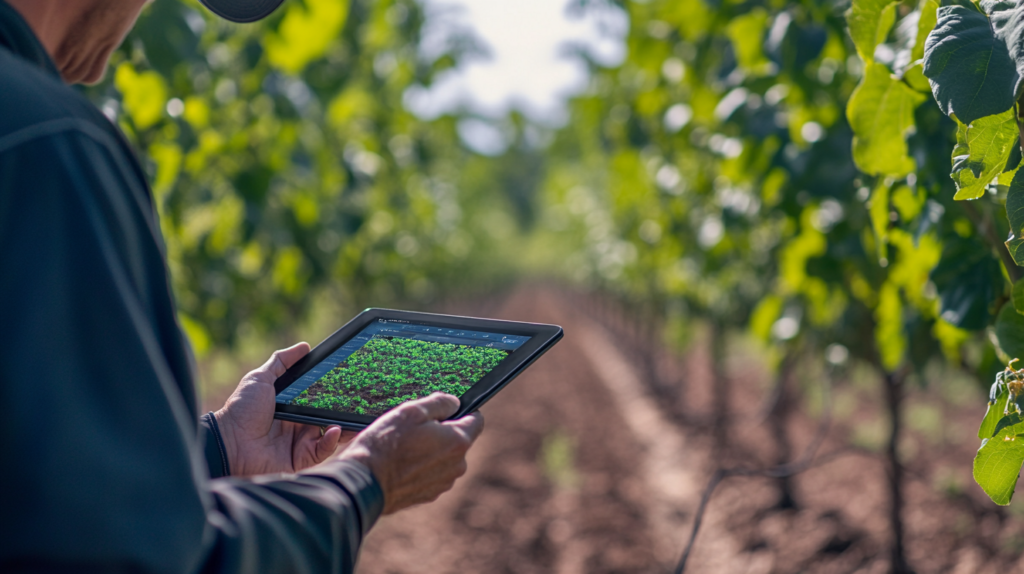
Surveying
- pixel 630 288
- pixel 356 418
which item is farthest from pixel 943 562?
pixel 630 288

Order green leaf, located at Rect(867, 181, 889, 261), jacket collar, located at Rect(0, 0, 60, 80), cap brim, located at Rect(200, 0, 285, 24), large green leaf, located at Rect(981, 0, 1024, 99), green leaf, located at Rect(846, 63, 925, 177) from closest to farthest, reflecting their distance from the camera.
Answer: jacket collar, located at Rect(0, 0, 60, 80) < large green leaf, located at Rect(981, 0, 1024, 99) < cap brim, located at Rect(200, 0, 285, 24) < green leaf, located at Rect(846, 63, 925, 177) < green leaf, located at Rect(867, 181, 889, 261)

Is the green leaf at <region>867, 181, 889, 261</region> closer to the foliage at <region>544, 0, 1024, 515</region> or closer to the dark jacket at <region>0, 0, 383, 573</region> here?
the foliage at <region>544, 0, 1024, 515</region>

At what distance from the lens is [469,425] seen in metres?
1.24

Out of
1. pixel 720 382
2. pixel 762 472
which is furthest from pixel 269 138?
pixel 720 382

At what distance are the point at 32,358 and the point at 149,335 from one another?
0.11 m

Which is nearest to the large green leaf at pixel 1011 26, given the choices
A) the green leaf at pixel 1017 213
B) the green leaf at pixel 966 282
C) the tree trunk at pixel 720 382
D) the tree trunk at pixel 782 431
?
the green leaf at pixel 1017 213

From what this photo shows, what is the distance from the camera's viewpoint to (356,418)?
4.28ft

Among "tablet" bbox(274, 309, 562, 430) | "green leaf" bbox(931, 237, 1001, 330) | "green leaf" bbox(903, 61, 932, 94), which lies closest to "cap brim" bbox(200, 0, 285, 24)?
"tablet" bbox(274, 309, 562, 430)

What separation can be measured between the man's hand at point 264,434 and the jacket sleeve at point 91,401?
0.57 meters

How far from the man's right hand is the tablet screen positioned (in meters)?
0.13

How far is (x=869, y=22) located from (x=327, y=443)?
1346mm

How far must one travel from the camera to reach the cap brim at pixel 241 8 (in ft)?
4.62

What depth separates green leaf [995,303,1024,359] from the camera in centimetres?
137

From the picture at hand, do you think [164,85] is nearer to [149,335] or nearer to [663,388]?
[149,335]
